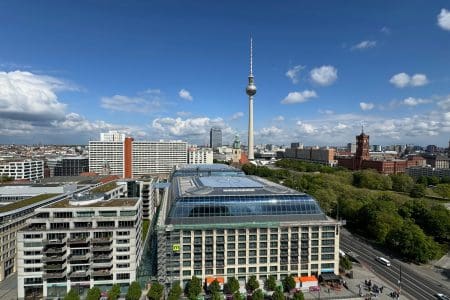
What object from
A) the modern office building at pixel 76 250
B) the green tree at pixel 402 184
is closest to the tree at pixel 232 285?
the modern office building at pixel 76 250

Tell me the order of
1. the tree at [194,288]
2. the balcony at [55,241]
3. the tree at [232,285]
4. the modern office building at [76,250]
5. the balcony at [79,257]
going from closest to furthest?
the tree at [194,288] → the balcony at [55,241] → the tree at [232,285] → the modern office building at [76,250] → the balcony at [79,257]

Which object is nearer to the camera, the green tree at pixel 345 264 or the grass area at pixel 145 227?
the green tree at pixel 345 264

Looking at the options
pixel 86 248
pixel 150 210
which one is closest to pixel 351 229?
pixel 150 210

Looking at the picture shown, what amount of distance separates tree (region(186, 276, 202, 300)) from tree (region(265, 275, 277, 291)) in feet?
47.0

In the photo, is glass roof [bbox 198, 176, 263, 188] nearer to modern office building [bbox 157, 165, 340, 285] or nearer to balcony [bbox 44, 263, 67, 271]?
modern office building [bbox 157, 165, 340, 285]

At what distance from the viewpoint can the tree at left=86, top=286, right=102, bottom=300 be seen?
58.0 metres

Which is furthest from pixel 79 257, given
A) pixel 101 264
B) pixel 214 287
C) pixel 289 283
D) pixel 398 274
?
pixel 398 274

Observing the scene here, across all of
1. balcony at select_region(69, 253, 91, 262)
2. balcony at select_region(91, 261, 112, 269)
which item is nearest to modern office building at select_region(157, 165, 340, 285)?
balcony at select_region(91, 261, 112, 269)

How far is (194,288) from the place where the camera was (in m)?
60.2

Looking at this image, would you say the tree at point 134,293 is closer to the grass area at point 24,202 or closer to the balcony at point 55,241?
the balcony at point 55,241

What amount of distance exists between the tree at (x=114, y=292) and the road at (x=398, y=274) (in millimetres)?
59787

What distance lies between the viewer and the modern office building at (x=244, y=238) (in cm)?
6606

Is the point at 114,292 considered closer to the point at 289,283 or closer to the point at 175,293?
the point at 175,293

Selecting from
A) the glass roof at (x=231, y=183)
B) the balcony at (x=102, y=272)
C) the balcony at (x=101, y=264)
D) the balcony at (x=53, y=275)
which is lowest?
the balcony at (x=102, y=272)
